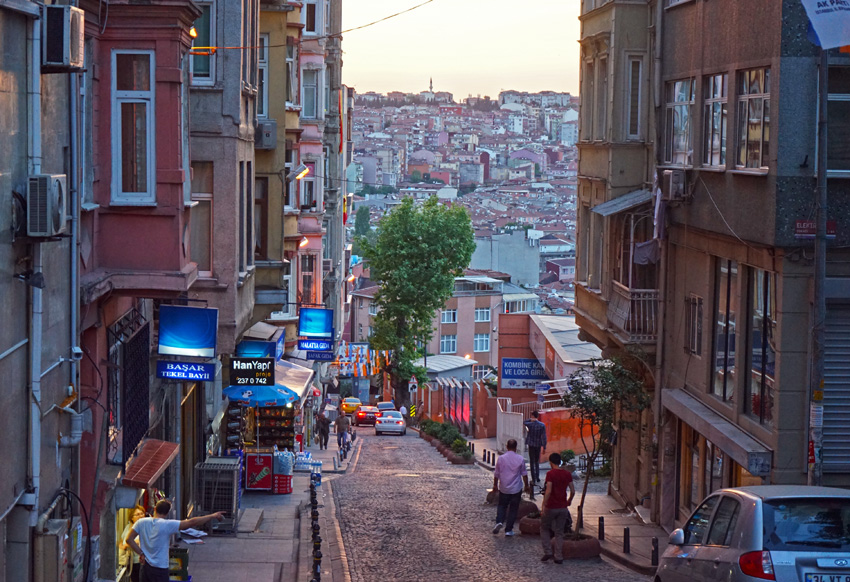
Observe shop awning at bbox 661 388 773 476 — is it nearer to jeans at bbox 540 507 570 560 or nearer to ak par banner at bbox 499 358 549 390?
jeans at bbox 540 507 570 560

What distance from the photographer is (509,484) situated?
18.7m

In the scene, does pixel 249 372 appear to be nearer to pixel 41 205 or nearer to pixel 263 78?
pixel 263 78

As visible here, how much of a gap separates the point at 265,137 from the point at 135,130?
395 inches

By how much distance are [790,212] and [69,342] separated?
8.59 metres

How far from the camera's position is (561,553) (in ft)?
55.9

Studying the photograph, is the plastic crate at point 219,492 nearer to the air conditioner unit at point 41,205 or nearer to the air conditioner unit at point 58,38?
the air conditioner unit at point 41,205

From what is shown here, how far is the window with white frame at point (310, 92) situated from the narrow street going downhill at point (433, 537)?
1663 centimetres

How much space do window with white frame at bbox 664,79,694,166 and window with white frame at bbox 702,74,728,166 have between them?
2.63ft

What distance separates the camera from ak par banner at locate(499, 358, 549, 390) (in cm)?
3653

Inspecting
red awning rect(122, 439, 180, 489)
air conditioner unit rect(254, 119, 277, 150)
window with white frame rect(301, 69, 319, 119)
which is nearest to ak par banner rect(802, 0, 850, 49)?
red awning rect(122, 439, 180, 489)

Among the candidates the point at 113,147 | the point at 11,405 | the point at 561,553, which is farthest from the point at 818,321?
the point at 11,405

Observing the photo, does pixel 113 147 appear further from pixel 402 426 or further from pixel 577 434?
pixel 402 426

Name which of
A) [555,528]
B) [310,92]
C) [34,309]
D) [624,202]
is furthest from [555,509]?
[310,92]

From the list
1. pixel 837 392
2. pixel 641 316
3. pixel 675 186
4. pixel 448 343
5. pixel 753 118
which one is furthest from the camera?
pixel 448 343
